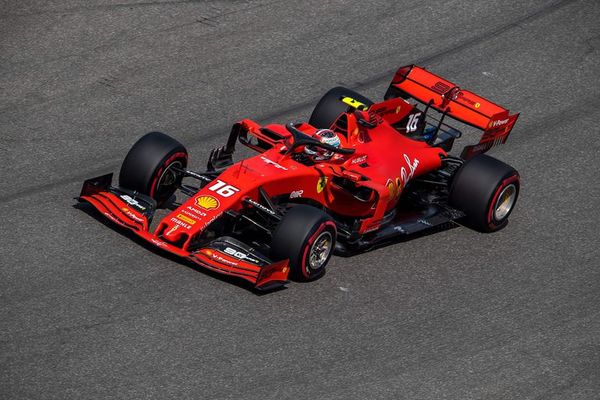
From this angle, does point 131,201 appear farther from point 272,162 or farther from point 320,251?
point 320,251

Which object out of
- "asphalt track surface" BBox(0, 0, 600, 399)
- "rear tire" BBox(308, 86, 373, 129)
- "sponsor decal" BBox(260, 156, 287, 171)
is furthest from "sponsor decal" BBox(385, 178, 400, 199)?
"rear tire" BBox(308, 86, 373, 129)

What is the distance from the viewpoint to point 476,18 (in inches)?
772

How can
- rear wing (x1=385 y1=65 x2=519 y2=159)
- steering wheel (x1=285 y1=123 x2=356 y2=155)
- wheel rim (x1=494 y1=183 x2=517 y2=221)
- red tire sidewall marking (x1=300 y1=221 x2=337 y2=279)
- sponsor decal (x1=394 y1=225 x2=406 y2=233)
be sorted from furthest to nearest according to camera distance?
1. rear wing (x1=385 y1=65 x2=519 y2=159)
2. wheel rim (x1=494 y1=183 x2=517 y2=221)
3. sponsor decal (x1=394 y1=225 x2=406 y2=233)
4. steering wheel (x1=285 y1=123 x2=356 y2=155)
5. red tire sidewall marking (x1=300 y1=221 x2=337 y2=279)

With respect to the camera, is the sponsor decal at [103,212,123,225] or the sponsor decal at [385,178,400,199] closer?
the sponsor decal at [103,212,123,225]

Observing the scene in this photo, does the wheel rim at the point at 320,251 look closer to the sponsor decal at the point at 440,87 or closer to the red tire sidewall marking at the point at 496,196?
the red tire sidewall marking at the point at 496,196

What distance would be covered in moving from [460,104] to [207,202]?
402 centimetres

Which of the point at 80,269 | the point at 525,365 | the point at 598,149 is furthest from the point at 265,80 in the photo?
the point at 525,365

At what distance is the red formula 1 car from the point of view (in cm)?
1237

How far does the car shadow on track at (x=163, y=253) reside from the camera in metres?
12.4

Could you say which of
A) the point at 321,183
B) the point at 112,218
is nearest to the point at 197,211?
the point at 112,218

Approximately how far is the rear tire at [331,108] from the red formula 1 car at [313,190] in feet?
0.06

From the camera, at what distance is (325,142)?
13.5 m

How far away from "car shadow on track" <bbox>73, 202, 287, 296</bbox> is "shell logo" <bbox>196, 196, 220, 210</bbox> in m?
0.59

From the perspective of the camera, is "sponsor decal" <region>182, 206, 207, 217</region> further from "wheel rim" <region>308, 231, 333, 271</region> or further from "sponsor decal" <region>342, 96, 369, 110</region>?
"sponsor decal" <region>342, 96, 369, 110</region>
